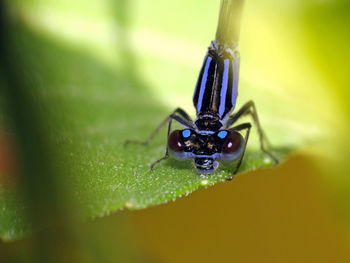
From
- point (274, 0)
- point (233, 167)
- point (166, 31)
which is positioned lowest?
point (233, 167)

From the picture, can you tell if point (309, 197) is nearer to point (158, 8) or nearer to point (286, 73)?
point (286, 73)

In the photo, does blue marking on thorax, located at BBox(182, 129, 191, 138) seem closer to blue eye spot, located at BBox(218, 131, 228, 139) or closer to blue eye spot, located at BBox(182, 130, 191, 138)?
blue eye spot, located at BBox(182, 130, 191, 138)

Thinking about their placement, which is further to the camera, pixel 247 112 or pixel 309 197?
pixel 247 112

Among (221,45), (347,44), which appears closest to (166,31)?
(221,45)

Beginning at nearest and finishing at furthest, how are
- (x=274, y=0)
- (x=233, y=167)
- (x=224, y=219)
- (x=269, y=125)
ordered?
(x=233, y=167) → (x=224, y=219) → (x=269, y=125) → (x=274, y=0)

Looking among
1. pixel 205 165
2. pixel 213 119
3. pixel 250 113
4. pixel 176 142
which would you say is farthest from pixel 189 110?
pixel 205 165

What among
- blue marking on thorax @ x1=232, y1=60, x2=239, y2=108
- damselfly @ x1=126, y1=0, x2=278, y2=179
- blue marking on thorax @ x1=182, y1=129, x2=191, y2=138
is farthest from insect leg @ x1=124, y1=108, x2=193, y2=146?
blue marking on thorax @ x1=232, y1=60, x2=239, y2=108
